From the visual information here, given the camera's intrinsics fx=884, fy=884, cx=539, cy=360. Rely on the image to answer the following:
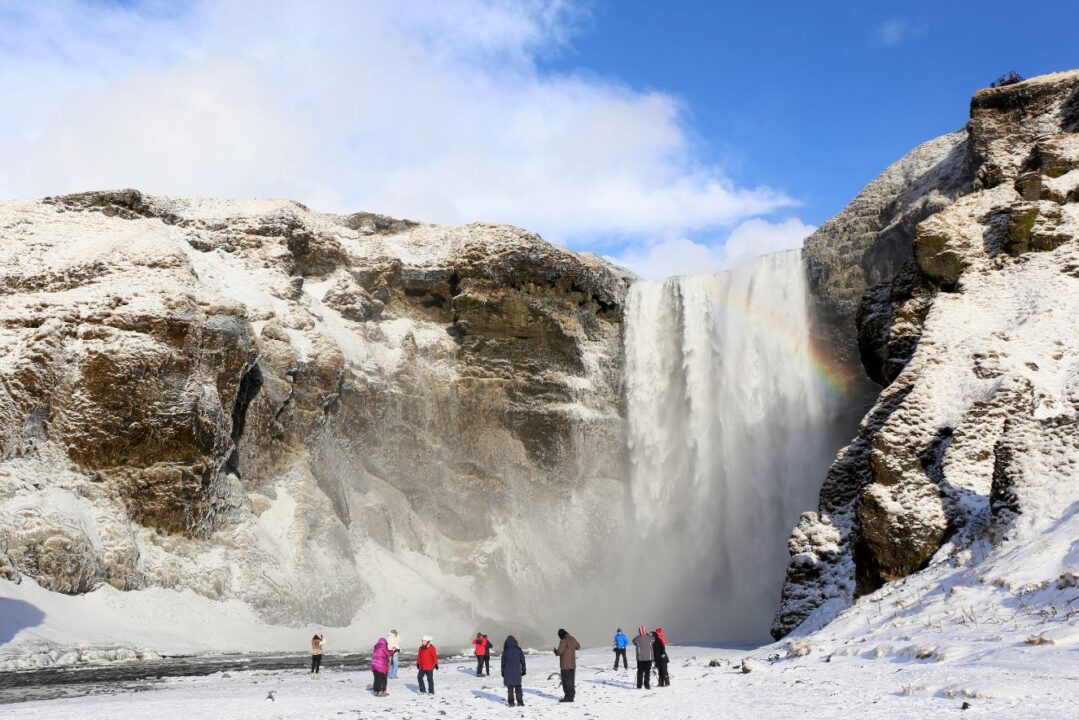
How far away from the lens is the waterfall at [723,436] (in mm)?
52406

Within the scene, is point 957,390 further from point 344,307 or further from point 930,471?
point 344,307

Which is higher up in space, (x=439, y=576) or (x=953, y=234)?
(x=953, y=234)

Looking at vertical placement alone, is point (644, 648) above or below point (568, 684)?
above

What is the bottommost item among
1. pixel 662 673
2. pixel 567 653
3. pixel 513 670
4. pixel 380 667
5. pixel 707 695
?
pixel 707 695

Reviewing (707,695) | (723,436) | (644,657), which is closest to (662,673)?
(644,657)

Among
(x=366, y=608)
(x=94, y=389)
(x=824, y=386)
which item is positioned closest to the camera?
(x=94, y=389)

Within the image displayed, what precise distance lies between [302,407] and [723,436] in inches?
1038

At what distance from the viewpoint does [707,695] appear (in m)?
16.7

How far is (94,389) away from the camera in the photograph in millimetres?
42188

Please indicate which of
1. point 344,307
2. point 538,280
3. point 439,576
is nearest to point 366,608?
point 439,576

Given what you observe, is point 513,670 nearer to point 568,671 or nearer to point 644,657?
point 568,671

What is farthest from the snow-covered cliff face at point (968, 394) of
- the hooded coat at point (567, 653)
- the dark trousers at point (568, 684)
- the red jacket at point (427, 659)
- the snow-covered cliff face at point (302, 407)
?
the snow-covered cliff face at point (302, 407)

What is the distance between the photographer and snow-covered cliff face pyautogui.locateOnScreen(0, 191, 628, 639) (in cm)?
4194

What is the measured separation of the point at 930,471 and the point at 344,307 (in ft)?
141
